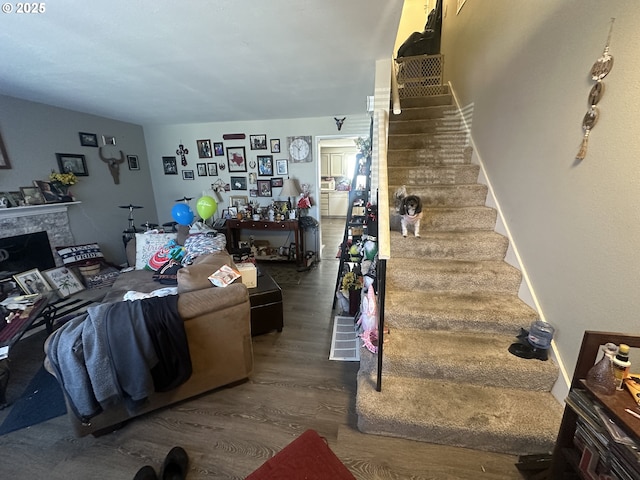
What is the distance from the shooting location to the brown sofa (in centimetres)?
145

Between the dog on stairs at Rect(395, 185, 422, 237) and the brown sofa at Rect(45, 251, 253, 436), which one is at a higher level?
the dog on stairs at Rect(395, 185, 422, 237)

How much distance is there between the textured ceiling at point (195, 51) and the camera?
1.33 m

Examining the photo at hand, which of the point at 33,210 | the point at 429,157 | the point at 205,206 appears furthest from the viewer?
the point at 205,206

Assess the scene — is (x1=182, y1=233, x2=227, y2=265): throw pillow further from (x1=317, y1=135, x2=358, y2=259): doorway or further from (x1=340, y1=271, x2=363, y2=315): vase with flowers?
(x1=317, y1=135, x2=358, y2=259): doorway

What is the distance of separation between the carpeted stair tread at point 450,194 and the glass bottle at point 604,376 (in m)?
1.57

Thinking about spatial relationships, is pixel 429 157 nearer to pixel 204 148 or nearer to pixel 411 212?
pixel 411 212

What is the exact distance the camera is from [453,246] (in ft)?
6.50

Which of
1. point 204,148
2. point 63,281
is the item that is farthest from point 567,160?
point 63,281

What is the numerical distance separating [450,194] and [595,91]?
3.78ft

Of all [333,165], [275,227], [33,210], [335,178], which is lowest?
[275,227]

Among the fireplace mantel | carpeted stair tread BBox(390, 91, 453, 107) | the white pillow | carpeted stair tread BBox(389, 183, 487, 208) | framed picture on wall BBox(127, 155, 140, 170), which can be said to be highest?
carpeted stair tread BBox(390, 91, 453, 107)

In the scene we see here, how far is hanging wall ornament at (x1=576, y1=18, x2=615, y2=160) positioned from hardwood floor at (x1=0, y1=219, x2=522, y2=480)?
1650mm

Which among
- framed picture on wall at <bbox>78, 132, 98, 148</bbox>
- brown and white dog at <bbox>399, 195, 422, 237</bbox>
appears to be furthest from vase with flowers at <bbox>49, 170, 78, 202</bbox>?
brown and white dog at <bbox>399, 195, 422, 237</bbox>

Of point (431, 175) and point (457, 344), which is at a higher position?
point (431, 175)
